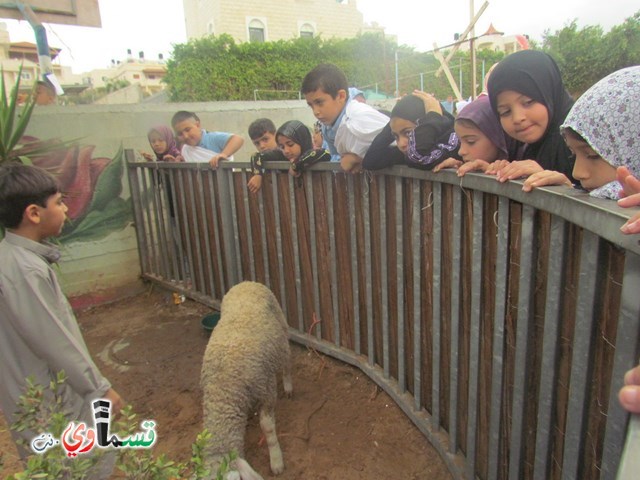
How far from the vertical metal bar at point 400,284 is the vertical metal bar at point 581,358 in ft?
4.90

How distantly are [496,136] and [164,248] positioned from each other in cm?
503

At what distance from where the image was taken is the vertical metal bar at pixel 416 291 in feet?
8.81

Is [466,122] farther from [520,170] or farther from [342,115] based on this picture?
[342,115]

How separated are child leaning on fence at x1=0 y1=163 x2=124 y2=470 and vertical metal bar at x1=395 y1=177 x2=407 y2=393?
1833 mm

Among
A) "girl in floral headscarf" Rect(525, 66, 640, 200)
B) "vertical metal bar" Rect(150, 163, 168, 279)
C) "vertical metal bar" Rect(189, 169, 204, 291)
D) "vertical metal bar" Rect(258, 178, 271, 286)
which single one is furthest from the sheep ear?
"vertical metal bar" Rect(150, 163, 168, 279)

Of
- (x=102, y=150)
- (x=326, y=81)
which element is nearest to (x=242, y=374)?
(x=326, y=81)

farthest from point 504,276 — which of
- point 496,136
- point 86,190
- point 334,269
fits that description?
point 86,190

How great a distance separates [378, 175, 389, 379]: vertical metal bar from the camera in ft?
9.96

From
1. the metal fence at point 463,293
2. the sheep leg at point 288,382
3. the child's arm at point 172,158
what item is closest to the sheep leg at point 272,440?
the sheep leg at point 288,382

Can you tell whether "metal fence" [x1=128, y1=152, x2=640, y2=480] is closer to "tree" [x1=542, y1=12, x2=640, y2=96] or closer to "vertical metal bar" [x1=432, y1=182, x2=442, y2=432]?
"vertical metal bar" [x1=432, y1=182, x2=442, y2=432]

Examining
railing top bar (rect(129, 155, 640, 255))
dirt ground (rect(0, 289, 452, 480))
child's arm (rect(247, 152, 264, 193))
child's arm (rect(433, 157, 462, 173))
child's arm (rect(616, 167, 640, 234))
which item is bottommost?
dirt ground (rect(0, 289, 452, 480))

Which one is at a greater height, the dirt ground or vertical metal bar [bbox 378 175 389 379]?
vertical metal bar [bbox 378 175 389 379]

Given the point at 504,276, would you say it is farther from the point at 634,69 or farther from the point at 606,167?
the point at 634,69

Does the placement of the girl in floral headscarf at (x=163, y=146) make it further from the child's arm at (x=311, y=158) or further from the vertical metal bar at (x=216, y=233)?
the child's arm at (x=311, y=158)
